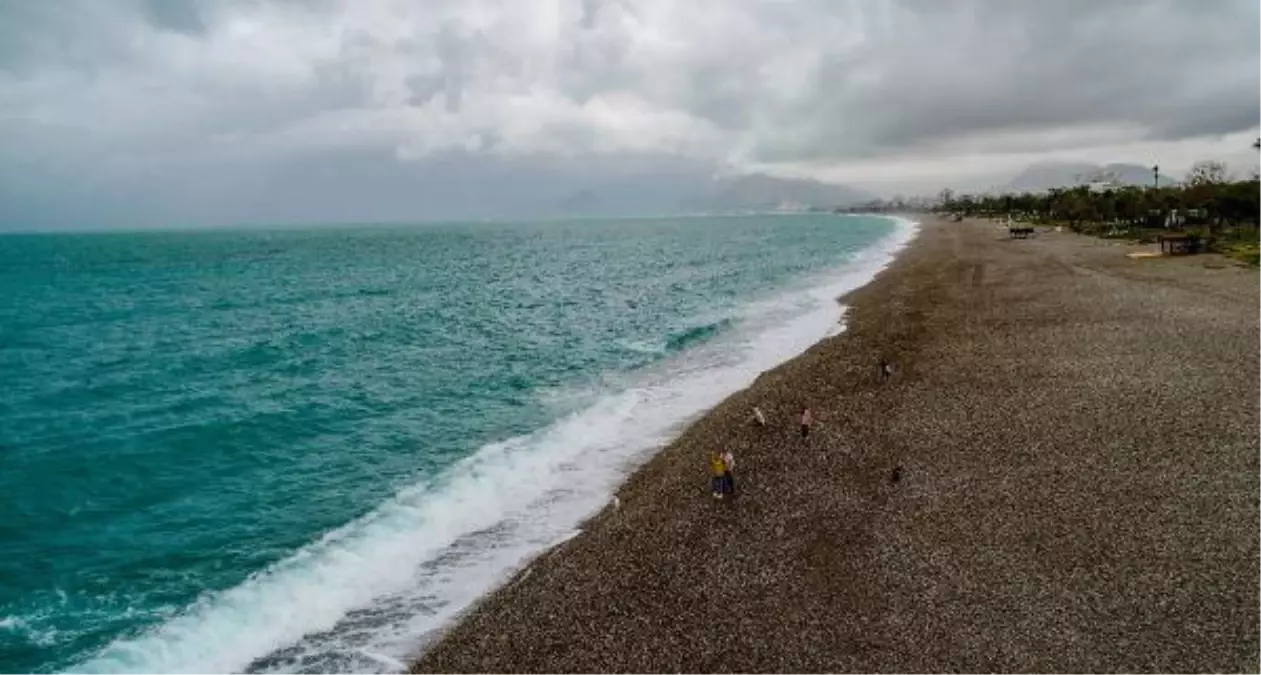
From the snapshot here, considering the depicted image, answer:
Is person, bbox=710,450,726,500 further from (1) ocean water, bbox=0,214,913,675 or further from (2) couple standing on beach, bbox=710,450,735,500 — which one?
(1) ocean water, bbox=0,214,913,675

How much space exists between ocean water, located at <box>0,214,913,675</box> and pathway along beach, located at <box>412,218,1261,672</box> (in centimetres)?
296

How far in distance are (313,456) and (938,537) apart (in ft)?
80.5

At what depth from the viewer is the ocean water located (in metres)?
20.2

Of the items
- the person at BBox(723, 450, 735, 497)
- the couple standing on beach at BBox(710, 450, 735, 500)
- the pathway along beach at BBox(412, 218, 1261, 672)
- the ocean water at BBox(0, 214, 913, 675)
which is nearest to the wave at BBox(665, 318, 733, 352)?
the ocean water at BBox(0, 214, 913, 675)

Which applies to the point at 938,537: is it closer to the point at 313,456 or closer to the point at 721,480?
the point at 721,480

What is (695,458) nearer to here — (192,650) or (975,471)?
(975,471)

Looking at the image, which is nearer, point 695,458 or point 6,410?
point 695,458

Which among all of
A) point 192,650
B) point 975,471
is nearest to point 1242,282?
point 975,471

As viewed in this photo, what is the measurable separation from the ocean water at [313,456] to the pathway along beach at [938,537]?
296 centimetres

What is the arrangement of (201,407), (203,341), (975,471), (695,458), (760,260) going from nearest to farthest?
1. (975,471)
2. (695,458)
3. (201,407)
4. (203,341)
5. (760,260)

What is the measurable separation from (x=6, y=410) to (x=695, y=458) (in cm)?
3781

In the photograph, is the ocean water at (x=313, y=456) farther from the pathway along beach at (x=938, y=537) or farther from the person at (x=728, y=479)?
the person at (x=728, y=479)

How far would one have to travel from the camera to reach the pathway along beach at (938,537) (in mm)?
16438

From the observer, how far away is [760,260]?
130m
